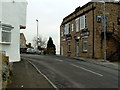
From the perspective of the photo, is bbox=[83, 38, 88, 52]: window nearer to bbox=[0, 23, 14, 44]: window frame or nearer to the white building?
the white building

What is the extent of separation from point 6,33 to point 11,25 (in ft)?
3.18

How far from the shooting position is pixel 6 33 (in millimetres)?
21453

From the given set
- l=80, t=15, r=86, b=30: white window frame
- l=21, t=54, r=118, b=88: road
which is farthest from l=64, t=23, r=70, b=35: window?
l=21, t=54, r=118, b=88: road

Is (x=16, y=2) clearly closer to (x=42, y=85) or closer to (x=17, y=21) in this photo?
(x=17, y=21)

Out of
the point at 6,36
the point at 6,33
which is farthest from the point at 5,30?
the point at 6,36

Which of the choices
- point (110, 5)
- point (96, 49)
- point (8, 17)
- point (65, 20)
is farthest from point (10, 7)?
point (65, 20)

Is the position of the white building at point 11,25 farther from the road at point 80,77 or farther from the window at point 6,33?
the road at point 80,77

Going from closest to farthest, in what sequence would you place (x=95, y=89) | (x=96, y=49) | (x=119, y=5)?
(x=95, y=89) → (x=96, y=49) → (x=119, y=5)

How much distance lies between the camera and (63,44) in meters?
43.9

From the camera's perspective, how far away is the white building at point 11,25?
20.9 metres

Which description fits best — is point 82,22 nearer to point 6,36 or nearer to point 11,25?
point 11,25

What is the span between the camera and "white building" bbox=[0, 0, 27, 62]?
2092cm

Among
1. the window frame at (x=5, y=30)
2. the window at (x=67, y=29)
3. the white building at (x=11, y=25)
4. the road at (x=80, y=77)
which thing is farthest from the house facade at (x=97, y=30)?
the window frame at (x=5, y=30)

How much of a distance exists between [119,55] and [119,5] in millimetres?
6955
